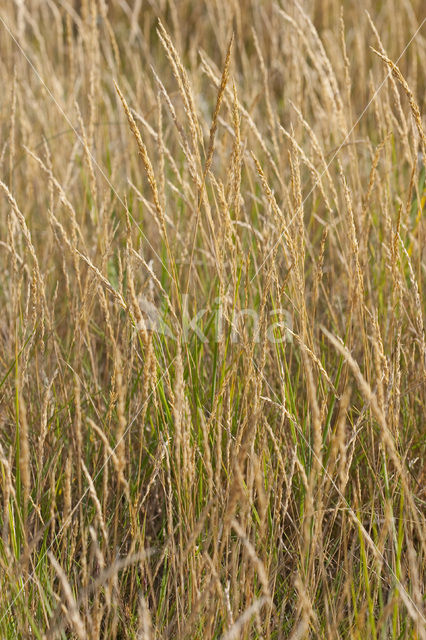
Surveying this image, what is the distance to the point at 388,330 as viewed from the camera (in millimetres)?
1490

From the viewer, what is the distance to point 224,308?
1.20 metres

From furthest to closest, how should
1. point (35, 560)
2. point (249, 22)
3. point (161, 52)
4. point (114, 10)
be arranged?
point (114, 10) → point (249, 22) → point (161, 52) → point (35, 560)

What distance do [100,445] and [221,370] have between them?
31cm

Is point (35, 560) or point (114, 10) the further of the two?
point (114, 10)

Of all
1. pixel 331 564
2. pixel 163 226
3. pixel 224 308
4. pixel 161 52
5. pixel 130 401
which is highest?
pixel 161 52

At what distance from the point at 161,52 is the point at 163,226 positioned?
2.39 meters

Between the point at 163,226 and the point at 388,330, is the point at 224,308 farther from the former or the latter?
the point at 388,330

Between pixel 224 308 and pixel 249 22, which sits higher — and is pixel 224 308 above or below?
below

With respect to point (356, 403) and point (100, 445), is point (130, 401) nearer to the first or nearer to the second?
point (100, 445)

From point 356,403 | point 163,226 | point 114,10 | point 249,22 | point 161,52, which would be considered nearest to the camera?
point 163,226

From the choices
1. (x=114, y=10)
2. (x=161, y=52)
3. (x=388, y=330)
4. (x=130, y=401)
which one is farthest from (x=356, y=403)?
(x=114, y=10)

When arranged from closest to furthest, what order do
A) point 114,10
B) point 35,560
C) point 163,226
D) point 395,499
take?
point 163,226 < point 35,560 < point 395,499 < point 114,10

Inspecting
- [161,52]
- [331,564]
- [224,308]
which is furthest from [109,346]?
[161,52]

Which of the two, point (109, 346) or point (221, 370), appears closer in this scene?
point (221, 370)
